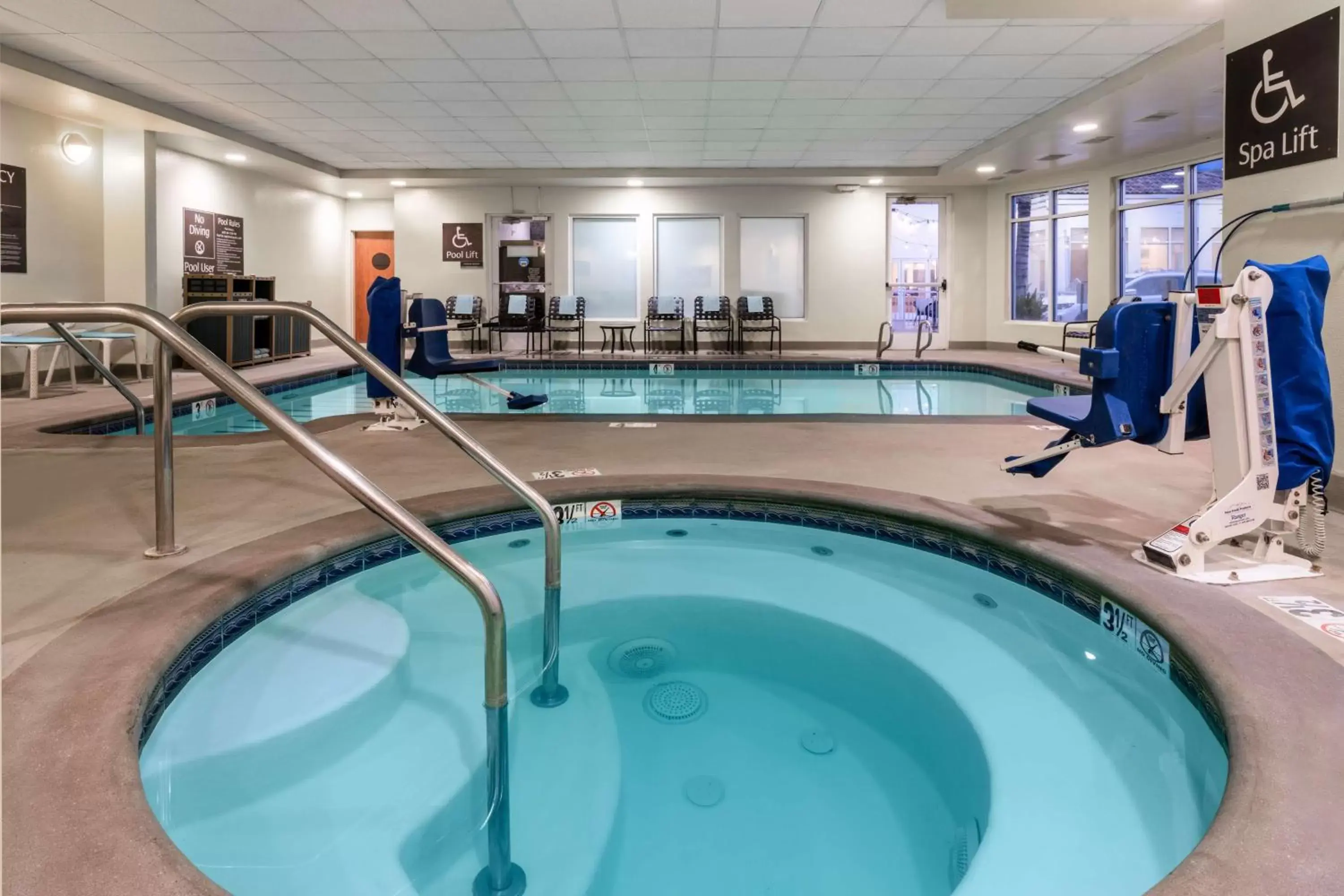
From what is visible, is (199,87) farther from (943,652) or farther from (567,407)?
(943,652)

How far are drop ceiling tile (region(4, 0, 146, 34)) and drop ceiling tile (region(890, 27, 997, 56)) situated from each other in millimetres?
5024

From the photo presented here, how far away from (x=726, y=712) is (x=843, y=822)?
452 millimetres

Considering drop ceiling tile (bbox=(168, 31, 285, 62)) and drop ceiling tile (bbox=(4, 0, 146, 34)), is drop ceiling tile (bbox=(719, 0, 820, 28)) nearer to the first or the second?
drop ceiling tile (bbox=(168, 31, 285, 62))

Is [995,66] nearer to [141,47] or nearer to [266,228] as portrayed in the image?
[141,47]

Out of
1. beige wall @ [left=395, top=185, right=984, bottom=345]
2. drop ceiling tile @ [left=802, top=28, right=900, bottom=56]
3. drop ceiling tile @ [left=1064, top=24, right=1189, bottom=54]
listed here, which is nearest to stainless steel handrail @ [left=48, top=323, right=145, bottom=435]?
drop ceiling tile @ [left=802, top=28, right=900, bottom=56]

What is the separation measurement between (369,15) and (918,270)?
871 centimetres

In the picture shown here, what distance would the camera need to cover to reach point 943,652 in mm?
2123

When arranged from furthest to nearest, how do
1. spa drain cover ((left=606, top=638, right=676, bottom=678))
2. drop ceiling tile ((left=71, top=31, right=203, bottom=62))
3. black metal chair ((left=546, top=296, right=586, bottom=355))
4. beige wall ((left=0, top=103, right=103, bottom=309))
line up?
black metal chair ((left=546, top=296, right=586, bottom=355)), beige wall ((left=0, top=103, right=103, bottom=309)), drop ceiling tile ((left=71, top=31, right=203, bottom=62)), spa drain cover ((left=606, top=638, right=676, bottom=678))

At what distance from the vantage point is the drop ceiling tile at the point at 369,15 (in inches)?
192

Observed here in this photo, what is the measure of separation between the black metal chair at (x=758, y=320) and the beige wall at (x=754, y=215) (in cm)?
25

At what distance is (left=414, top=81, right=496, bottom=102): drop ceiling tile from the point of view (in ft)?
21.4

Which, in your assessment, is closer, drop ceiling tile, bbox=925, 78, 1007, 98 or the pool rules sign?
the pool rules sign

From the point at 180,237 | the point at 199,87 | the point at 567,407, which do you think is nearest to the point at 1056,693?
the point at 567,407

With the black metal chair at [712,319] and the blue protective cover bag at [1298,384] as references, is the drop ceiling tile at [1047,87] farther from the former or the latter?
the blue protective cover bag at [1298,384]
